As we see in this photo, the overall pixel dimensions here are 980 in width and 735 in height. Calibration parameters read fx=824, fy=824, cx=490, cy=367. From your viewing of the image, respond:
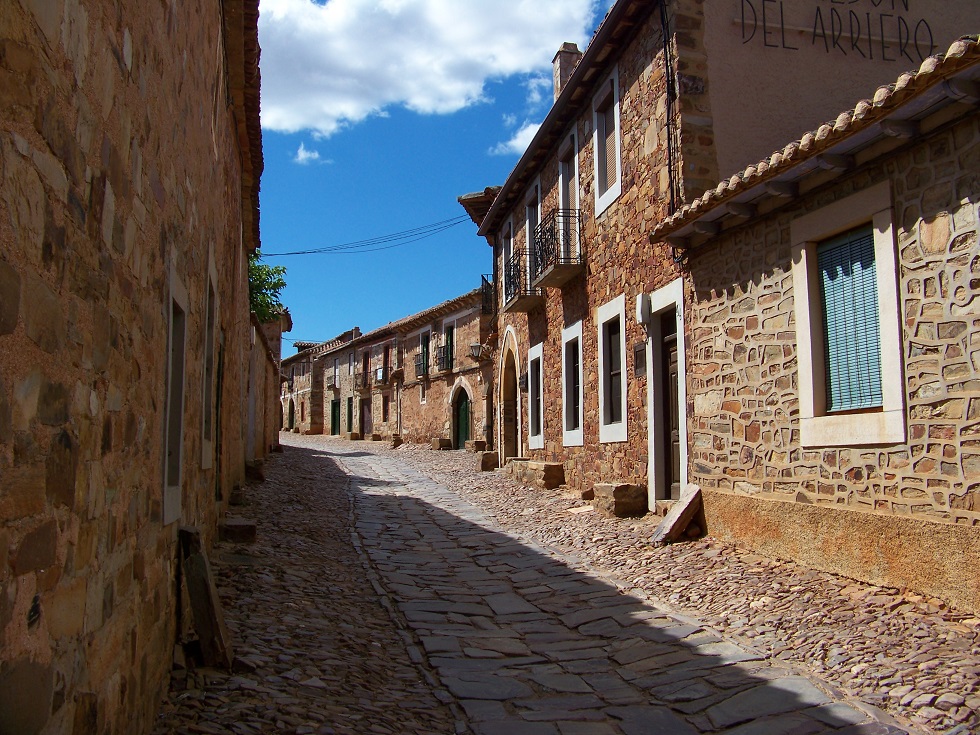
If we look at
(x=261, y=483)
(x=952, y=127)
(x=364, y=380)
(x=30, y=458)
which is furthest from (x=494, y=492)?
(x=364, y=380)

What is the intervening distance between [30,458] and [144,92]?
189 centimetres

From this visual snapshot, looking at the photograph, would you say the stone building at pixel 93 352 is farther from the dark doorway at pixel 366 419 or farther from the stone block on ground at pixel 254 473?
the dark doorway at pixel 366 419

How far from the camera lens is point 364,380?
36500 millimetres

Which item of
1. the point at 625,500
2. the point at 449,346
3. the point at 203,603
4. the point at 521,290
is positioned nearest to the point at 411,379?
the point at 449,346

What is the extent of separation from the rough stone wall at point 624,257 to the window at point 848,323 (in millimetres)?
2442

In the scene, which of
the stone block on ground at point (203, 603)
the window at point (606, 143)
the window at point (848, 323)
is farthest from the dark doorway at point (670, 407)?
the stone block on ground at point (203, 603)

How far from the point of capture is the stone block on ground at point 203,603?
4273mm

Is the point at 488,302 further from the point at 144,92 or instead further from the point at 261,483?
the point at 144,92

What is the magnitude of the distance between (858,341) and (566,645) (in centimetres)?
312

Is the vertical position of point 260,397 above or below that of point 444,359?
below

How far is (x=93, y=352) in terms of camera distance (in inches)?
96.8

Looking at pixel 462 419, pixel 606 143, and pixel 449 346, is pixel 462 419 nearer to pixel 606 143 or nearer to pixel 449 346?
pixel 449 346

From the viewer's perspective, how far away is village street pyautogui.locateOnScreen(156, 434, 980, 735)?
409 centimetres

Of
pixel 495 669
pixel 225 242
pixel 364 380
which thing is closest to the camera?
pixel 495 669
